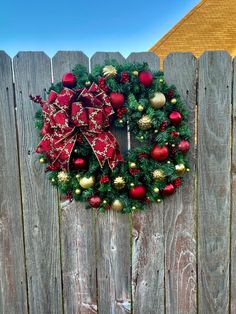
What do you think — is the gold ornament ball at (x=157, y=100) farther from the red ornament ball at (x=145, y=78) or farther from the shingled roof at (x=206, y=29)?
the shingled roof at (x=206, y=29)

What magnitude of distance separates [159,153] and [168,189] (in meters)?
0.23

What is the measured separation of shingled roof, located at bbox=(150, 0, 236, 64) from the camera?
519 centimetres

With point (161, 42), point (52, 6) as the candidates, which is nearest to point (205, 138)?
point (52, 6)

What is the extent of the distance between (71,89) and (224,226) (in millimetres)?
1213

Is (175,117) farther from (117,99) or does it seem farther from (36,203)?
(36,203)

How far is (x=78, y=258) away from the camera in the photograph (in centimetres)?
166

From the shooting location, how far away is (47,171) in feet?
5.00

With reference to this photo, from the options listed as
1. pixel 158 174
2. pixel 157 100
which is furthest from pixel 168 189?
pixel 157 100

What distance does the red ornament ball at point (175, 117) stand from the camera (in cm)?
138

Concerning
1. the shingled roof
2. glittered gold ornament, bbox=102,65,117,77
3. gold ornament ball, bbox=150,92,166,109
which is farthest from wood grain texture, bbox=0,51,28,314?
the shingled roof

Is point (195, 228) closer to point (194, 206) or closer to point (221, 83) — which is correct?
point (194, 206)

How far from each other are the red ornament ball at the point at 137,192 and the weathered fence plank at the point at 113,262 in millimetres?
213

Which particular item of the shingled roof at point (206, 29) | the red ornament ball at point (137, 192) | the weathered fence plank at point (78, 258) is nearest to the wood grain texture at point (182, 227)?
the red ornament ball at point (137, 192)

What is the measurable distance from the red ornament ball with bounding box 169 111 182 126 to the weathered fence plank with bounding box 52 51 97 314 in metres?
0.72
